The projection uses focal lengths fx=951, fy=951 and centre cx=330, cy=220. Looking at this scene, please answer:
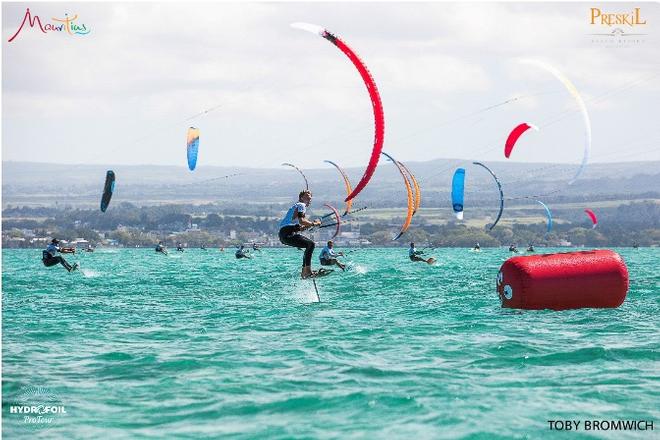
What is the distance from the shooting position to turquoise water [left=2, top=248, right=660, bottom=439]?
1047 centimetres

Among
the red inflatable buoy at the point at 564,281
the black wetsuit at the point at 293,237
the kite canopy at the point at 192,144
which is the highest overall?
the kite canopy at the point at 192,144

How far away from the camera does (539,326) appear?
1775 centimetres

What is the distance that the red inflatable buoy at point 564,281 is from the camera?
63.8 feet

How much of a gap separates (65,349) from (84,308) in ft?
27.2

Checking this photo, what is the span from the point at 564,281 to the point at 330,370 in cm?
802

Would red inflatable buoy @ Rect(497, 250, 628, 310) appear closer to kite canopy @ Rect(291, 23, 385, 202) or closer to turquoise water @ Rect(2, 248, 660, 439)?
turquoise water @ Rect(2, 248, 660, 439)

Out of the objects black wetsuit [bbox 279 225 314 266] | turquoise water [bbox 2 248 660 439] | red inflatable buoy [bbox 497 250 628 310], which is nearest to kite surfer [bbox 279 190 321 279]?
black wetsuit [bbox 279 225 314 266]

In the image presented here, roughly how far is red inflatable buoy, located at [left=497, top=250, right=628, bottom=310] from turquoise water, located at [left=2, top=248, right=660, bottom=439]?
0.32 meters

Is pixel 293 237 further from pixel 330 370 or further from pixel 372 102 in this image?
pixel 330 370

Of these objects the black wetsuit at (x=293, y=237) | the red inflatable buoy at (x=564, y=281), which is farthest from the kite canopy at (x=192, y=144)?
the red inflatable buoy at (x=564, y=281)

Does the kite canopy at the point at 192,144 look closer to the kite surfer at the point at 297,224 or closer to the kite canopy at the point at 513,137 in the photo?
the kite canopy at the point at 513,137

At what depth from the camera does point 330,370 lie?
13.2 metres

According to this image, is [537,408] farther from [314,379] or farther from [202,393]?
[202,393]

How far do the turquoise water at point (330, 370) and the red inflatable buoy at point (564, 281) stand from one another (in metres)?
0.32
